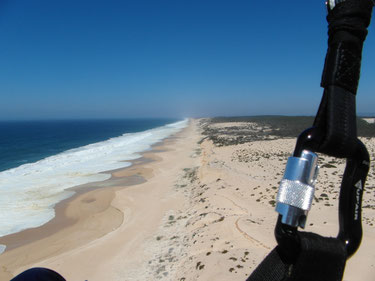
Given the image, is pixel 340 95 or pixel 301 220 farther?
pixel 340 95

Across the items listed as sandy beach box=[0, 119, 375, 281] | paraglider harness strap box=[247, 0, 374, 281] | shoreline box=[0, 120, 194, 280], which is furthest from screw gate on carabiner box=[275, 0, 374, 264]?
shoreline box=[0, 120, 194, 280]

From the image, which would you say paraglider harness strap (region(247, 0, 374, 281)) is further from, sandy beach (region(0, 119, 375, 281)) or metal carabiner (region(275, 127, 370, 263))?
sandy beach (region(0, 119, 375, 281))

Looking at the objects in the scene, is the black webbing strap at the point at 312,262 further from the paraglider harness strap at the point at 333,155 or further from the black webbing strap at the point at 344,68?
the black webbing strap at the point at 344,68

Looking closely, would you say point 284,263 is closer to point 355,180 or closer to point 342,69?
point 355,180

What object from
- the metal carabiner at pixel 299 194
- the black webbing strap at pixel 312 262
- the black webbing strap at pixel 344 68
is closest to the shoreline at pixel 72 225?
the black webbing strap at pixel 312 262

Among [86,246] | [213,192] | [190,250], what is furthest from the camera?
[213,192]

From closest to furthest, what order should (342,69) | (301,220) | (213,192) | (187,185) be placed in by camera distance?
(301,220) < (342,69) < (213,192) < (187,185)

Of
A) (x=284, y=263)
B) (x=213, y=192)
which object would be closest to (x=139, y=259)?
(x=213, y=192)
